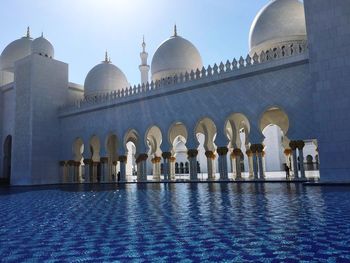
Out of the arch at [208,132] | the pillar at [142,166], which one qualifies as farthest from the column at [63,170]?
the arch at [208,132]

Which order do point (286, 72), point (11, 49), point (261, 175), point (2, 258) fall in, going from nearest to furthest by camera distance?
point (2, 258) < point (286, 72) < point (261, 175) < point (11, 49)

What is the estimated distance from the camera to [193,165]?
1166 cm

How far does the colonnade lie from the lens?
10.0 metres

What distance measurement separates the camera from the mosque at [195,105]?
797 cm

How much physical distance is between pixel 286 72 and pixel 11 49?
53.6 ft

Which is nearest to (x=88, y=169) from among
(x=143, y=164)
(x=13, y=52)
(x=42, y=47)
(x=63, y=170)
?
(x=63, y=170)

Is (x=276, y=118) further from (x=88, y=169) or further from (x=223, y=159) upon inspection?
(x=88, y=169)

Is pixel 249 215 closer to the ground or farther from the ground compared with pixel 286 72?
closer to the ground

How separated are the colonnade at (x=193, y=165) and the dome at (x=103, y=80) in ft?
12.8

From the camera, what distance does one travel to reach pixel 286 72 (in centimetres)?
966

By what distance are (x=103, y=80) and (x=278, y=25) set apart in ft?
30.2

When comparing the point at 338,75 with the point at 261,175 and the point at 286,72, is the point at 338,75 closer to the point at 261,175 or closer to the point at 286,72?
the point at 286,72

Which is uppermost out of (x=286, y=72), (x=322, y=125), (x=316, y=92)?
(x=286, y=72)

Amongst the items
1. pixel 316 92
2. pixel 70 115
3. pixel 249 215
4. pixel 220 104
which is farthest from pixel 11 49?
pixel 249 215
